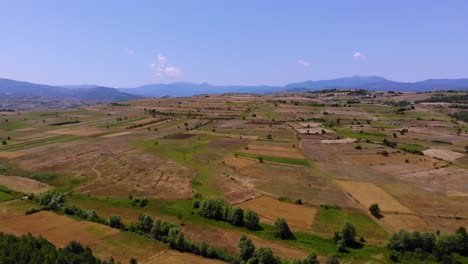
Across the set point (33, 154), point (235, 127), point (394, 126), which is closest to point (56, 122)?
point (33, 154)

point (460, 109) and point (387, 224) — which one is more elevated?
point (460, 109)

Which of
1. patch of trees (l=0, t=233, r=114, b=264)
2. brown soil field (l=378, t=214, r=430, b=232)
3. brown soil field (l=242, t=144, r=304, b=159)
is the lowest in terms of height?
brown soil field (l=378, t=214, r=430, b=232)

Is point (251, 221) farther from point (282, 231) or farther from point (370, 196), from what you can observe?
point (370, 196)

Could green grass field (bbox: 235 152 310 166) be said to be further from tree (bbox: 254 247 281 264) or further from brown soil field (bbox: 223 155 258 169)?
tree (bbox: 254 247 281 264)

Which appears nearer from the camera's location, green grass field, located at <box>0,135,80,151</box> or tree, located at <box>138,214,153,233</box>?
tree, located at <box>138,214,153,233</box>

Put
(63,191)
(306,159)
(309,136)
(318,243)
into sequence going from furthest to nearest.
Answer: (309,136) < (306,159) < (63,191) < (318,243)

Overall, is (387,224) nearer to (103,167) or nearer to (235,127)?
(103,167)

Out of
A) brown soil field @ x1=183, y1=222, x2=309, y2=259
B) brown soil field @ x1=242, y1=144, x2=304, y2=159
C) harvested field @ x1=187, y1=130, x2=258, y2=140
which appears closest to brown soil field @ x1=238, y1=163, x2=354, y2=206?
brown soil field @ x1=242, y1=144, x2=304, y2=159
